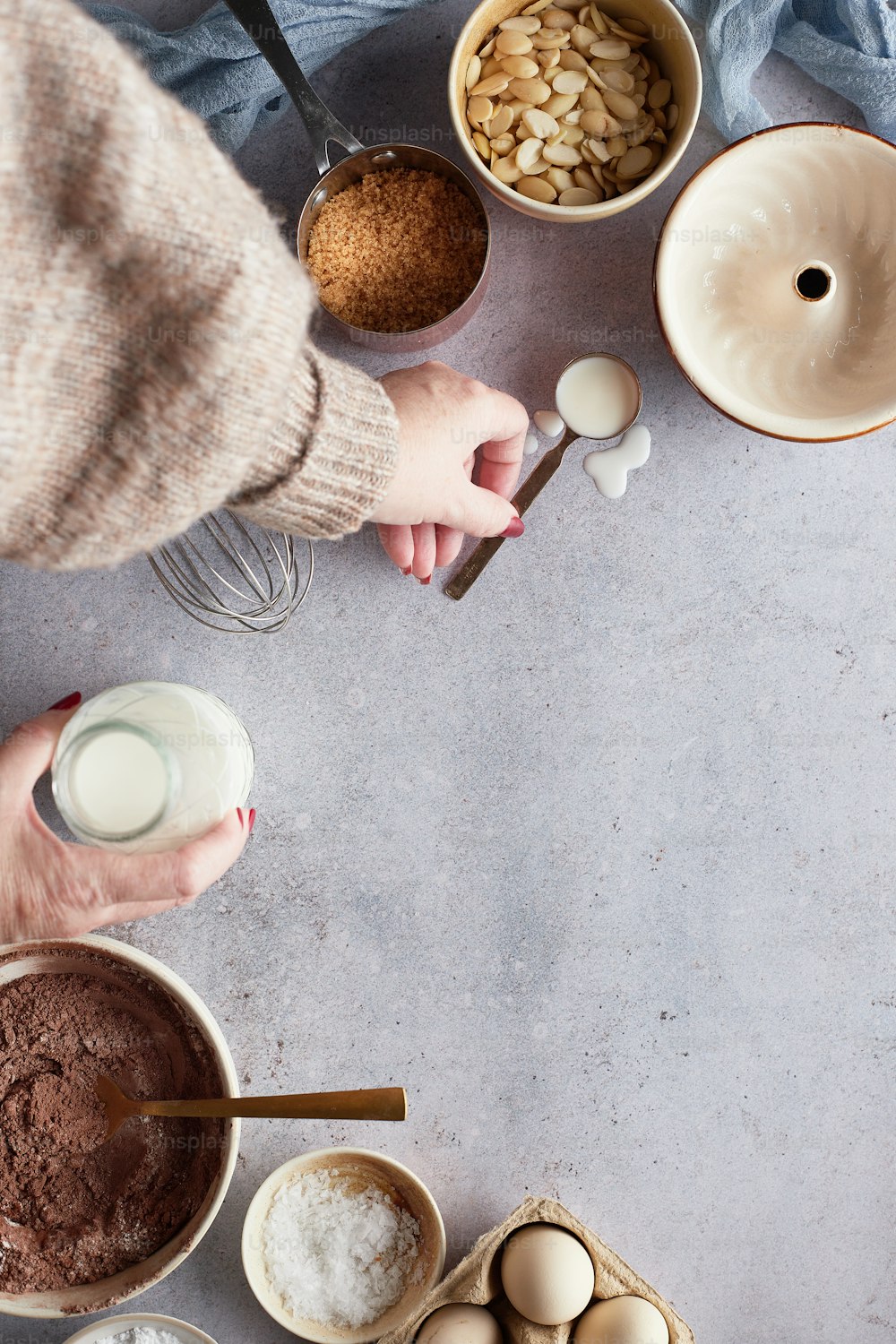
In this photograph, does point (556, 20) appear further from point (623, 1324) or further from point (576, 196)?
point (623, 1324)

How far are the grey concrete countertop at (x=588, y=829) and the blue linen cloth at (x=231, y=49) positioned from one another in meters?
0.05

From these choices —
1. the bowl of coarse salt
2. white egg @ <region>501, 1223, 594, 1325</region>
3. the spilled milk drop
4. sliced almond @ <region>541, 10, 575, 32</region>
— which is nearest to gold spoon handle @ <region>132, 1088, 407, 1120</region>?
the bowl of coarse salt

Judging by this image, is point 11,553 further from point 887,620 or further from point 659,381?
point 887,620

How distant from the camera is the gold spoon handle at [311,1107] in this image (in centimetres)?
101

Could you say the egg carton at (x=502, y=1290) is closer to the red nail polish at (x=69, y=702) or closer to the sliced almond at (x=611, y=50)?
the red nail polish at (x=69, y=702)

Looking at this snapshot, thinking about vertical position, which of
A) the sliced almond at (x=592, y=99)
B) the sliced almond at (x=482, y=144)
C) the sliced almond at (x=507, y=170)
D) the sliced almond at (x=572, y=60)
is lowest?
the sliced almond at (x=507, y=170)

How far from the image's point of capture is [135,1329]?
1112mm

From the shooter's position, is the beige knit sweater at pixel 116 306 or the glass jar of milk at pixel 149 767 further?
the glass jar of milk at pixel 149 767

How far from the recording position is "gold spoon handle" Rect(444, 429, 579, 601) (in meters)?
1.17

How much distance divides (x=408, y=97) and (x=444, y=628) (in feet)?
2.02

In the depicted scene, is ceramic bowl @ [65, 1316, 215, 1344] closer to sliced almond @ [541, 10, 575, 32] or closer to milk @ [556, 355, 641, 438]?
milk @ [556, 355, 641, 438]

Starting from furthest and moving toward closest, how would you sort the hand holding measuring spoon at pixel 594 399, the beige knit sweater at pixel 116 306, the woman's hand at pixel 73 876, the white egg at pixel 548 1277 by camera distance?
the hand holding measuring spoon at pixel 594 399
the white egg at pixel 548 1277
the woman's hand at pixel 73 876
the beige knit sweater at pixel 116 306

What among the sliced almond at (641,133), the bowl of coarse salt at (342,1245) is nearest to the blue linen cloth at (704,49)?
the sliced almond at (641,133)

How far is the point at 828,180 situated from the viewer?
1116mm
